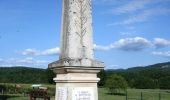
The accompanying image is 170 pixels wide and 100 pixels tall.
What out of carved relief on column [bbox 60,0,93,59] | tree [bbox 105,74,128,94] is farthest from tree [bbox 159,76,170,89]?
carved relief on column [bbox 60,0,93,59]

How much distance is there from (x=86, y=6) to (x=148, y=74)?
96.3 metres

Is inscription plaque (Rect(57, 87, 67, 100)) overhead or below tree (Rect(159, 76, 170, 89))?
below

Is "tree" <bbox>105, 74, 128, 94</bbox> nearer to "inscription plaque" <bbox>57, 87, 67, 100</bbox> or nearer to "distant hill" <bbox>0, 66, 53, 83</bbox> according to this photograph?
"distant hill" <bbox>0, 66, 53, 83</bbox>

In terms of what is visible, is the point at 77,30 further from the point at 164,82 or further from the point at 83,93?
the point at 164,82

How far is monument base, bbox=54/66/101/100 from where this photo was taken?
691 centimetres

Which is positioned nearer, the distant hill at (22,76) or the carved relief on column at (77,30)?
the carved relief on column at (77,30)

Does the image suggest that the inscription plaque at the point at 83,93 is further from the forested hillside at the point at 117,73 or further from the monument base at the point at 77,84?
the forested hillside at the point at 117,73

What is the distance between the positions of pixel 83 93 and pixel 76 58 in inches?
26.9

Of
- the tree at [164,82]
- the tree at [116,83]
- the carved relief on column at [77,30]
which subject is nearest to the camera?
the carved relief on column at [77,30]

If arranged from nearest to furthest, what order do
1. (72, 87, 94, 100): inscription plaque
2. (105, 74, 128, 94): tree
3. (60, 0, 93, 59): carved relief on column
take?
(72, 87, 94, 100): inscription plaque, (60, 0, 93, 59): carved relief on column, (105, 74, 128, 94): tree

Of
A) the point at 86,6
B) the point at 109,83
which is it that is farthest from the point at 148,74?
the point at 86,6

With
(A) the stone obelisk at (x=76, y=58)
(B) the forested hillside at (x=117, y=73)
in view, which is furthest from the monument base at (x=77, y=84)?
(B) the forested hillside at (x=117, y=73)

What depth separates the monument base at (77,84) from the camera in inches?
272

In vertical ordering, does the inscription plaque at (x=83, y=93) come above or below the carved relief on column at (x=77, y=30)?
below
